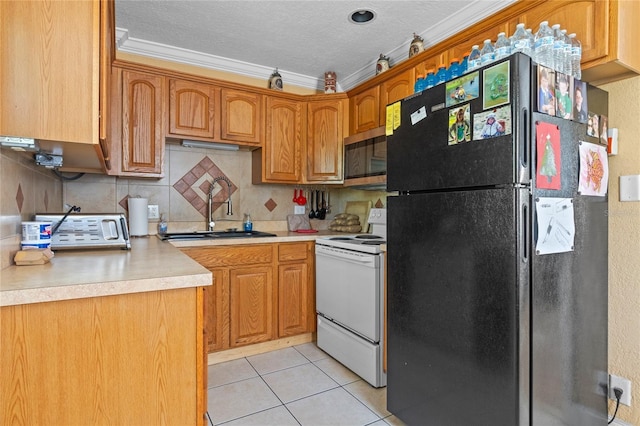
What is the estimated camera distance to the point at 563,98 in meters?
1.36

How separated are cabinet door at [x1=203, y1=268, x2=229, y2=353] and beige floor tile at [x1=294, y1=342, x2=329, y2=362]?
582 mm

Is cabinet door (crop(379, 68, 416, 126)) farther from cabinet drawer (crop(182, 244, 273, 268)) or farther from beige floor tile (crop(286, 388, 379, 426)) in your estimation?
beige floor tile (crop(286, 388, 379, 426))

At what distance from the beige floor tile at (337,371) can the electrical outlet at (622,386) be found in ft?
4.30

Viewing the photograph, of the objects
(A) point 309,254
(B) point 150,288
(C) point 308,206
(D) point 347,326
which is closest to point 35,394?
(B) point 150,288

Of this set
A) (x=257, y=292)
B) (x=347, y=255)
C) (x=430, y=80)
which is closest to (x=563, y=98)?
(x=430, y=80)

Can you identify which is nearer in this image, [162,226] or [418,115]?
[418,115]

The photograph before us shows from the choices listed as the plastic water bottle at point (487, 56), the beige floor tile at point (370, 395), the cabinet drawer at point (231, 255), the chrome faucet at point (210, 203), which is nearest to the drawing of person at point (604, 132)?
the plastic water bottle at point (487, 56)

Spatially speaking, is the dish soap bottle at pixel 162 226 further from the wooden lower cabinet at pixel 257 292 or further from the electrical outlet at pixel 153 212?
the wooden lower cabinet at pixel 257 292

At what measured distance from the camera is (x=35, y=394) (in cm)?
90

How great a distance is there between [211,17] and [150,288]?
2.07 metres

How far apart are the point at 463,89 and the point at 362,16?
4.21 feet

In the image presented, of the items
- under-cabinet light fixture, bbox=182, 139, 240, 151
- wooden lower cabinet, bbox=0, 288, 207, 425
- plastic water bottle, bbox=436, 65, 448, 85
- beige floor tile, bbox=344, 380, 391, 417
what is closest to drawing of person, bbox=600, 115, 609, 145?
plastic water bottle, bbox=436, 65, 448, 85

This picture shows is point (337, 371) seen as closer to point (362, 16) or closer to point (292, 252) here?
point (292, 252)

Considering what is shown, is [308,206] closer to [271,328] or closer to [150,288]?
[271,328]
